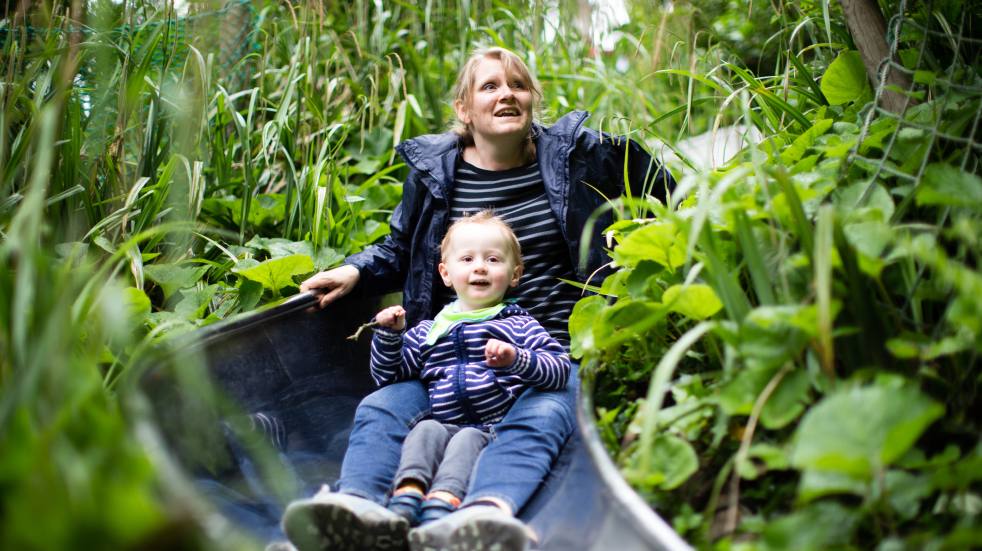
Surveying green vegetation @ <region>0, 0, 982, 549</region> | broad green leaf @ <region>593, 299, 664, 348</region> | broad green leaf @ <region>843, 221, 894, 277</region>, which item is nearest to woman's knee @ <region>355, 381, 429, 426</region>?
green vegetation @ <region>0, 0, 982, 549</region>

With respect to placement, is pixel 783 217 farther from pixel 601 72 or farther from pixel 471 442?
pixel 601 72

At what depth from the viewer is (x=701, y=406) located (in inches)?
47.5

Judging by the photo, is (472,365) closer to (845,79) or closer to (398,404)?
(398,404)

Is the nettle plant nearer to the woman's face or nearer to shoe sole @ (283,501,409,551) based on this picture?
shoe sole @ (283,501,409,551)

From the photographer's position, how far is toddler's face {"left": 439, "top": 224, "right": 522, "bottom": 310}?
1.87m

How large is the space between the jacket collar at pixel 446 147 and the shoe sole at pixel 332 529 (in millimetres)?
1142

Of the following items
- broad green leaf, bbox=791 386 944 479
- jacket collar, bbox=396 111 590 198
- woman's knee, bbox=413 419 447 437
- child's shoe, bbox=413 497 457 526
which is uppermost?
jacket collar, bbox=396 111 590 198

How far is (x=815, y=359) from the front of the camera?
3.42ft

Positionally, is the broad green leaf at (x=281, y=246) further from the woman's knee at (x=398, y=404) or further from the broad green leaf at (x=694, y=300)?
the broad green leaf at (x=694, y=300)

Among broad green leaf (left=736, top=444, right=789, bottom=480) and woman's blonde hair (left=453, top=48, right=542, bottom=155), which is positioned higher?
woman's blonde hair (left=453, top=48, right=542, bottom=155)

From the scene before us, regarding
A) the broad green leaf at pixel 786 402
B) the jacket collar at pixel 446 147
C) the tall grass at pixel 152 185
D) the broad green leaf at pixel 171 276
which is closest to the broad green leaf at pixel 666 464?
the broad green leaf at pixel 786 402

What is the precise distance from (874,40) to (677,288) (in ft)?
3.12

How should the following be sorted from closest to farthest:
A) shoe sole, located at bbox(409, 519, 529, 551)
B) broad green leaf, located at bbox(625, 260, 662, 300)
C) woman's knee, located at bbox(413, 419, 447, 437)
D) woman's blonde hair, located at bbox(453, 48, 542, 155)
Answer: shoe sole, located at bbox(409, 519, 529, 551), broad green leaf, located at bbox(625, 260, 662, 300), woman's knee, located at bbox(413, 419, 447, 437), woman's blonde hair, located at bbox(453, 48, 542, 155)

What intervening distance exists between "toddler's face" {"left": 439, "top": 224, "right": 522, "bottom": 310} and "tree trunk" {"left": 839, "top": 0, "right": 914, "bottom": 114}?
930 millimetres
